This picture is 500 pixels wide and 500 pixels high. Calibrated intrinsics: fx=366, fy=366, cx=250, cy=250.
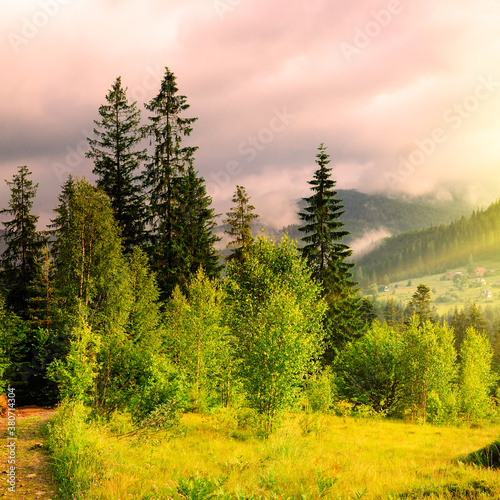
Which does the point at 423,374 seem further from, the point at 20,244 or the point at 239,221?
the point at 20,244

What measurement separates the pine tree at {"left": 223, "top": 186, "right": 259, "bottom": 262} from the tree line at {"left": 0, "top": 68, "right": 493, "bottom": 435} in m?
0.18

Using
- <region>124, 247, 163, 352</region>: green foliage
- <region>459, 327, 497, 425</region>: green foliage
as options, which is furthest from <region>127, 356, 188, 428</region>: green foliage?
<region>459, 327, 497, 425</region>: green foliage

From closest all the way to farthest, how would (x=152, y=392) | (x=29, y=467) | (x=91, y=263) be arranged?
(x=29, y=467)
(x=152, y=392)
(x=91, y=263)

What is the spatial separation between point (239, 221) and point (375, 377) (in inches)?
828

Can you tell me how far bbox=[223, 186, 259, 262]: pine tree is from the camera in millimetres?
39844

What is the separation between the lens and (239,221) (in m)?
40.7

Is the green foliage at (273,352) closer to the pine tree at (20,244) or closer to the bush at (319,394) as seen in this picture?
the bush at (319,394)

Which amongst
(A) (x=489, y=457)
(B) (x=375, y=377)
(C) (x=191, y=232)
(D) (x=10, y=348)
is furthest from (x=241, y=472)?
(C) (x=191, y=232)

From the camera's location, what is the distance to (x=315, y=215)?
1490 inches

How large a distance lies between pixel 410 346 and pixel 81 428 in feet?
103

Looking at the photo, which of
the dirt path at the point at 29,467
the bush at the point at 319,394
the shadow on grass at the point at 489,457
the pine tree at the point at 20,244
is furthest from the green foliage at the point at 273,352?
the pine tree at the point at 20,244

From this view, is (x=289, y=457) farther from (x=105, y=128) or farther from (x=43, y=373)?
(x=105, y=128)

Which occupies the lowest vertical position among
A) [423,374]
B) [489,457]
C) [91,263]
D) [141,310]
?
[423,374]

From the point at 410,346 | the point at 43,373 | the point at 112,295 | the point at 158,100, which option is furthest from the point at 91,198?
the point at 410,346
